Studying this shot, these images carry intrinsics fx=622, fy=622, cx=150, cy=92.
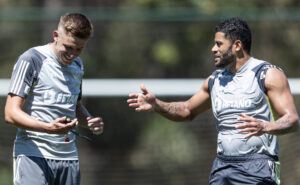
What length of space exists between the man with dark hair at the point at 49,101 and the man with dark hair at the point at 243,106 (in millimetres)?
626

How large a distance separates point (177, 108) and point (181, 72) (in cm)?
536

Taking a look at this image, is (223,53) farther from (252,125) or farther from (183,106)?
(252,125)

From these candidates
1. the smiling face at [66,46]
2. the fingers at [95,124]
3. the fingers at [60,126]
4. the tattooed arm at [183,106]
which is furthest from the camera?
the tattooed arm at [183,106]

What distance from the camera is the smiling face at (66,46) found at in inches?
185

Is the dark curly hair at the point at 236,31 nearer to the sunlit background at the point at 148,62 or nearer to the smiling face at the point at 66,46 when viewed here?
the smiling face at the point at 66,46

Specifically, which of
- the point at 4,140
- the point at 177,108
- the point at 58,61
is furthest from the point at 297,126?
the point at 4,140

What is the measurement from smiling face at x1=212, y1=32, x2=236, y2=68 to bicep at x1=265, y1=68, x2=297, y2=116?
41 cm

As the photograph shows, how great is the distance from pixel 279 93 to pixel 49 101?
1.77 meters

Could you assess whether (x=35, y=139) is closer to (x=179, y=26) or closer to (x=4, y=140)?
(x=4, y=140)

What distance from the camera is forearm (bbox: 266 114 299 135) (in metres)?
4.60

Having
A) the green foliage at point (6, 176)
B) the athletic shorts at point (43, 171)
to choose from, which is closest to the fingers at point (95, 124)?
the athletic shorts at point (43, 171)

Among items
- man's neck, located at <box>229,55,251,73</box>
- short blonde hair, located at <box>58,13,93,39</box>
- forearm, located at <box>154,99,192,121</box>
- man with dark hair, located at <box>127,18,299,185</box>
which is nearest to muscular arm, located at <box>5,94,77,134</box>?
short blonde hair, located at <box>58,13,93,39</box>

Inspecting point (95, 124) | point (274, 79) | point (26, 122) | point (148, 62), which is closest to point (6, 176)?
point (148, 62)

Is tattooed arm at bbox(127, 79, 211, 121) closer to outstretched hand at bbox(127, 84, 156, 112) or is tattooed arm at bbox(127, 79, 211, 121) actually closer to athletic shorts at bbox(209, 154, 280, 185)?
outstretched hand at bbox(127, 84, 156, 112)
